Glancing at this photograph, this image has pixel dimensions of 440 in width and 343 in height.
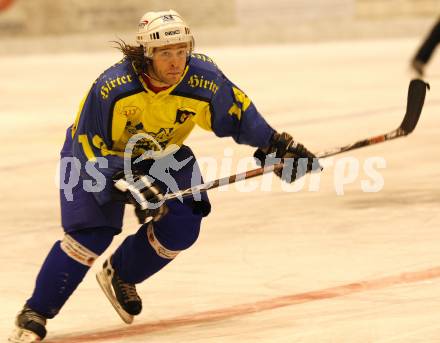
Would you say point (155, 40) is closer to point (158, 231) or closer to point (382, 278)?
point (158, 231)

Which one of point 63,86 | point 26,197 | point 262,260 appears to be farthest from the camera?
point 63,86

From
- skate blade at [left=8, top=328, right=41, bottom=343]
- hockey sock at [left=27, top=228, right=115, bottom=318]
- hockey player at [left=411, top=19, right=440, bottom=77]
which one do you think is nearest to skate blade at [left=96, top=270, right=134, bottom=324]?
hockey sock at [left=27, top=228, right=115, bottom=318]

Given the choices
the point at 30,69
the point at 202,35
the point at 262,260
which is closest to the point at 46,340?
the point at 262,260

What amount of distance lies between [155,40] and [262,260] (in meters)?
1.65

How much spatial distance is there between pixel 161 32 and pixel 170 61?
0.38 ft

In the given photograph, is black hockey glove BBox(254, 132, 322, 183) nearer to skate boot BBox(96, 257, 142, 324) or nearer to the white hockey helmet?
the white hockey helmet

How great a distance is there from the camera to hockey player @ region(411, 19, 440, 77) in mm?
6645

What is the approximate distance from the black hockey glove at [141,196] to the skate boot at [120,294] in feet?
1.38

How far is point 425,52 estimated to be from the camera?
22.0ft

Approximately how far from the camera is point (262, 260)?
19.0ft

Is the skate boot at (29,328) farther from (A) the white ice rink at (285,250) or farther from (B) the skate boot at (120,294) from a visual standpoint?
(B) the skate boot at (120,294)

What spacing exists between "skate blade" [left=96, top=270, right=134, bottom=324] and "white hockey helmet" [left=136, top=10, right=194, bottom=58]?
38.5 inches

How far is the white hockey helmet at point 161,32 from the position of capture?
449cm

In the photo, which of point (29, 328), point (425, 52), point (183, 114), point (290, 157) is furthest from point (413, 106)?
point (29, 328)
